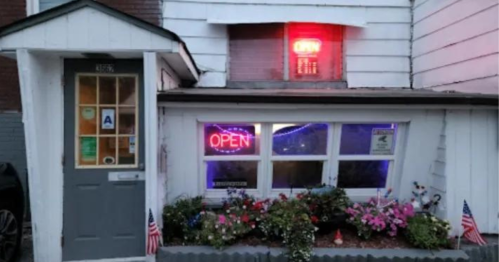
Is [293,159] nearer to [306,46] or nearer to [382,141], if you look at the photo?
[382,141]

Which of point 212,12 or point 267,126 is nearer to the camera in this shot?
point 267,126

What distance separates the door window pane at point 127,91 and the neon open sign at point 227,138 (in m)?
1.15

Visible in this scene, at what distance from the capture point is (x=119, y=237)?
15.2 feet

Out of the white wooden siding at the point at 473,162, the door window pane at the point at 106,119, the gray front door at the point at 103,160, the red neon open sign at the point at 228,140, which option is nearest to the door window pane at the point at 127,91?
the gray front door at the point at 103,160

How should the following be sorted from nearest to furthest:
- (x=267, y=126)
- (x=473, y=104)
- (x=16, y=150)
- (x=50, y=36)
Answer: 1. (x=50, y=36)
2. (x=473, y=104)
3. (x=267, y=126)
4. (x=16, y=150)

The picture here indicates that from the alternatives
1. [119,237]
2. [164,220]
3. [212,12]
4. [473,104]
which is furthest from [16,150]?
[473,104]

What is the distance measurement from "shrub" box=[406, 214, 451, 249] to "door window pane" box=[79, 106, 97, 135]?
426cm

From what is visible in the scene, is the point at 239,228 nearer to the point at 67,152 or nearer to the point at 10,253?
the point at 67,152

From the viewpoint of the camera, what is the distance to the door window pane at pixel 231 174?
5.26m

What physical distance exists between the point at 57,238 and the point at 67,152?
42.6 inches

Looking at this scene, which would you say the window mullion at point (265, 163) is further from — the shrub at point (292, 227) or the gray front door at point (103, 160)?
the gray front door at point (103, 160)

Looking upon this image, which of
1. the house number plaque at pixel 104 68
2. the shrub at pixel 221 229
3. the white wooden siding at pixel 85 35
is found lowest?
the shrub at pixel 221 229

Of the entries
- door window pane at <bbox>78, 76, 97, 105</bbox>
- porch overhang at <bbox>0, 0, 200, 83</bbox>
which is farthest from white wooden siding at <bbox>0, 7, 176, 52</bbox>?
door window pane at <bbox>78, 76, 97, 105</bbox>

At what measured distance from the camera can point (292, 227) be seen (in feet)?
14.5
